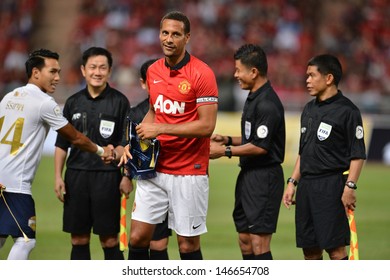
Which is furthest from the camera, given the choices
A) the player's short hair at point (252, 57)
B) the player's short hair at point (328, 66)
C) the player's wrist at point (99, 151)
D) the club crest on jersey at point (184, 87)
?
the player's wrist at point (99, 151)

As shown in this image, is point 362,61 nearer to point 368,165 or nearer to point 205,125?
point 368,165

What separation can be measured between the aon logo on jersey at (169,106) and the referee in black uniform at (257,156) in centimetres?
69

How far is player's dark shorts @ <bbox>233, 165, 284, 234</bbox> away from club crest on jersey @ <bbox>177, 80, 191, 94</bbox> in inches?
47.2

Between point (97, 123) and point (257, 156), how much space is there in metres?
1.76

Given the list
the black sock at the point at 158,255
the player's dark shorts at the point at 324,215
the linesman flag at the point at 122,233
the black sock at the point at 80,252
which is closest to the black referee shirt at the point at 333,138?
the player's dark shorts at the point at 324,215

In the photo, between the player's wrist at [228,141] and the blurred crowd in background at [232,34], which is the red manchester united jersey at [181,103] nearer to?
the player's wrist at [228,141]

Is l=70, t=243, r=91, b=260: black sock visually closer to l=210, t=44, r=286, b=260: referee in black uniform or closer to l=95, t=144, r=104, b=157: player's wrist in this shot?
l=95, t=144, r=104, b=157: player's wrist

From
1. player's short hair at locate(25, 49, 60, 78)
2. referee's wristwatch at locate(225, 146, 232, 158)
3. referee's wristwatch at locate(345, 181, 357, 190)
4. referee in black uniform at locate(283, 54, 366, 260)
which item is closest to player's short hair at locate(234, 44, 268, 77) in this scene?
referee in black uniform at locate(283, 54, 366, 260)

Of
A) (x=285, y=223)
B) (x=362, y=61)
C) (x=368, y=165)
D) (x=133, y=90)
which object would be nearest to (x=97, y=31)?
(x=133, y=90)

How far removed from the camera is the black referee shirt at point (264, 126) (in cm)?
796

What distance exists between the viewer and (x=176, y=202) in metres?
7.51

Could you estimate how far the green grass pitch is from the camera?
33.9 ft

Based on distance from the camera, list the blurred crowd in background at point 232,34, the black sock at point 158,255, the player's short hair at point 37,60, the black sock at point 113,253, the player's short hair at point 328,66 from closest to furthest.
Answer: the player's short hair at point 328,66, the player's short hair at point 37,60, the black sock at point 158,255, the black sock at point 113,253, the blurred crowd in background at point 232,34
